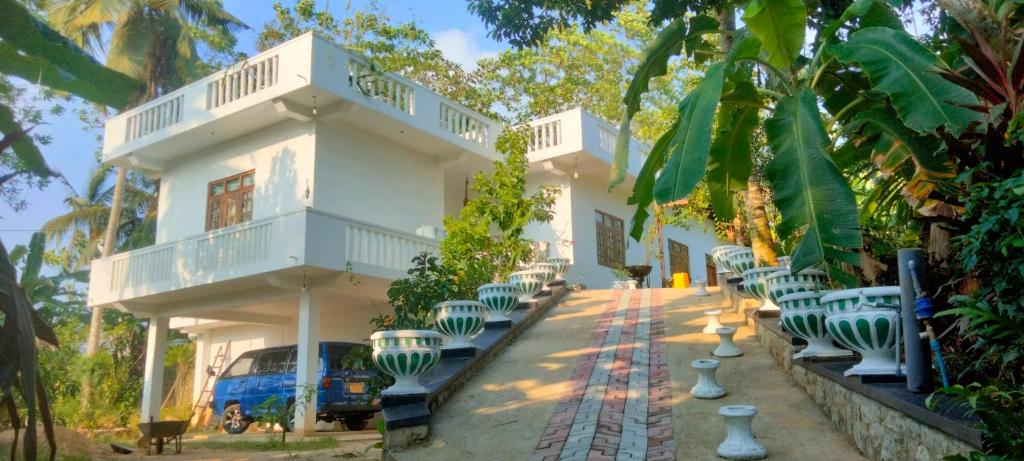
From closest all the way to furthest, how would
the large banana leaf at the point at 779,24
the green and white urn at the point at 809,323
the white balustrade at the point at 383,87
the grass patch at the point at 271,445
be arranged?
the green and white urn at the point at 809,323 < the large banana leaf at the point at 779,24 < the grass patch at the point at 271,445 < the white balustrade at the point at 383,87

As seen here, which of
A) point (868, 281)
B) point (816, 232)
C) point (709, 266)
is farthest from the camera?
point (709, 266)

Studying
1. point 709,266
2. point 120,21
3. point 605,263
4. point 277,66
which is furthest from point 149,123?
point 709,266

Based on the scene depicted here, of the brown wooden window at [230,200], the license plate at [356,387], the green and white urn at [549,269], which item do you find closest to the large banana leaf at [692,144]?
the green and white urn at [549,269]

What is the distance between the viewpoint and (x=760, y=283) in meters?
7.29

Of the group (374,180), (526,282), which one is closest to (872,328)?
(526,282)

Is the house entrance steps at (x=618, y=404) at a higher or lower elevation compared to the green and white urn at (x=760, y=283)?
lower

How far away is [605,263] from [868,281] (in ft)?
33.0

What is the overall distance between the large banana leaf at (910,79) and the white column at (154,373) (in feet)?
39.7

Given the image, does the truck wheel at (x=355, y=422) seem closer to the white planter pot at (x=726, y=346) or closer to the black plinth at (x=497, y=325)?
the black plinth at (x=497, y=325)

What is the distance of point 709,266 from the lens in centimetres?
2300

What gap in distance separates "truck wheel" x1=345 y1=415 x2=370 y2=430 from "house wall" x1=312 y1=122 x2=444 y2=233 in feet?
11.8

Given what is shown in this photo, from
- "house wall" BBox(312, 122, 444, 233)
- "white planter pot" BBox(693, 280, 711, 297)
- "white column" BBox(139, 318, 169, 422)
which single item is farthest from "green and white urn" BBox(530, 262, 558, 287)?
"white column" BBox(139, 318, 169, 422)

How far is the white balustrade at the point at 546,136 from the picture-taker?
1548 cm

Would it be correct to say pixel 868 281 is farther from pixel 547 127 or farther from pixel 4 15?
pixel 547 127
